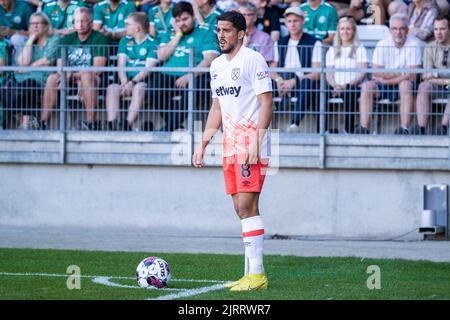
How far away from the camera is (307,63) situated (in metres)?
16.2

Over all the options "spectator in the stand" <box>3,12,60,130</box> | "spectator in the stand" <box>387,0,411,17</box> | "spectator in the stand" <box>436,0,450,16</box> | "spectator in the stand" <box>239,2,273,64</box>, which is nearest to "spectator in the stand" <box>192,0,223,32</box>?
"spectator in the stand" <box>239,2,273,64</box>

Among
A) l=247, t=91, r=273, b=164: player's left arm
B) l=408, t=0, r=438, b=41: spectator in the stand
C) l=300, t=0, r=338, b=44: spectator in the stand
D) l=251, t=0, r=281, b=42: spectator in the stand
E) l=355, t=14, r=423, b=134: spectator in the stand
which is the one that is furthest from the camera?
l=251, t=0, r=281, b=42: spectator in the stand

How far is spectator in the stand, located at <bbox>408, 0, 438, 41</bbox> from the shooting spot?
16.4 meters

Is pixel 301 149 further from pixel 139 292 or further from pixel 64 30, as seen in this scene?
pixel 139 292

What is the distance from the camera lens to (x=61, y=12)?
18.6 meters

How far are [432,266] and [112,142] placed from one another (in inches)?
257

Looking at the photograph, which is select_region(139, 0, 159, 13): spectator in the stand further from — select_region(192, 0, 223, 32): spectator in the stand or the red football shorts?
the red football shorts

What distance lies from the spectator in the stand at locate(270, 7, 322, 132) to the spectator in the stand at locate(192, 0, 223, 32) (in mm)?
1260

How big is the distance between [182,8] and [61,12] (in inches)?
113

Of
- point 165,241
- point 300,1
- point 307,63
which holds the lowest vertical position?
point 165,241

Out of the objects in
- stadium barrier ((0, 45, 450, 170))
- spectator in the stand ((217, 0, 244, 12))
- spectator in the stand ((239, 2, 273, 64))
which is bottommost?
stadium barrier ((0, 45, 450, 170))

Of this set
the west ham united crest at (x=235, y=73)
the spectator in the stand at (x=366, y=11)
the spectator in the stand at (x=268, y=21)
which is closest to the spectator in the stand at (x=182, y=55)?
the spectator in the stand at (x=268, y=21)

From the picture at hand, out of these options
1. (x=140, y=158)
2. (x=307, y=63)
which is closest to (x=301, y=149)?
(x=307, y=63)

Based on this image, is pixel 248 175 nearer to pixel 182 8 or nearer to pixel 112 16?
pixel 182 8
